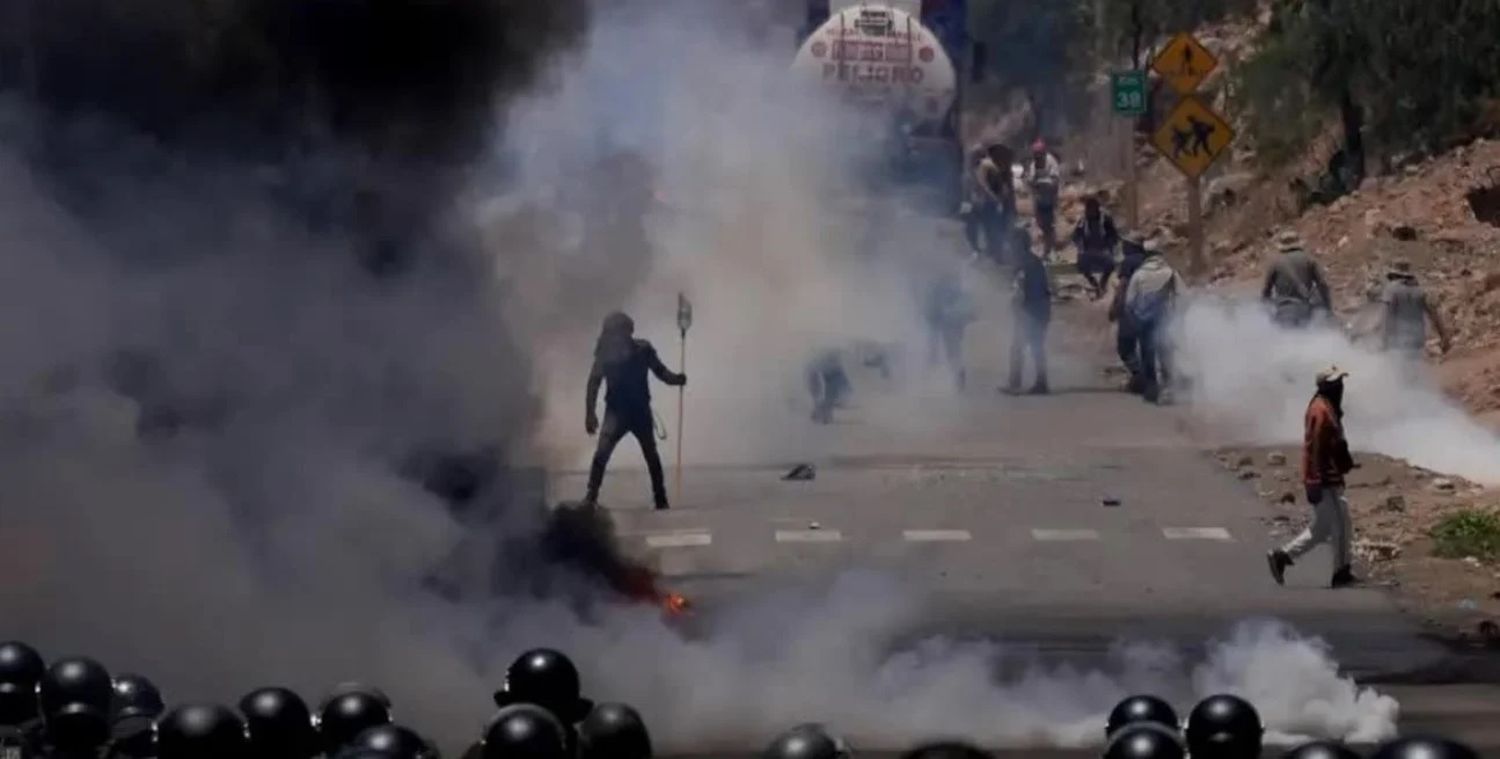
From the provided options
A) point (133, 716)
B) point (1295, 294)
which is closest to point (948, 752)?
point (133, 716)

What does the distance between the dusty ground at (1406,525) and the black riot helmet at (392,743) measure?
27.1 ft

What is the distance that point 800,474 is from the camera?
23812mm

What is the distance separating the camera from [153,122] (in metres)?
14.2

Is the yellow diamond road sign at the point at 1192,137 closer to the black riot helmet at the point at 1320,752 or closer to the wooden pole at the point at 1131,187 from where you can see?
the wooden pole at the point at 1131,187

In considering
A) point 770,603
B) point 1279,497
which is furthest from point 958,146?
point 770,603

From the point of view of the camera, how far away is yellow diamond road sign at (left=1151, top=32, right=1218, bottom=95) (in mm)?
28562

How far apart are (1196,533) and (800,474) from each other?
4001mm

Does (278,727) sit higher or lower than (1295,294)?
lower

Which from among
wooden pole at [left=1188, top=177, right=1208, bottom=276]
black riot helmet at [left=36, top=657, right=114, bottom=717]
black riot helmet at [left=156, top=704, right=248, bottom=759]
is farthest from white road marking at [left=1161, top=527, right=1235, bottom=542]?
black riot helmet at [left=156, top=704, right=248, bottom=759]

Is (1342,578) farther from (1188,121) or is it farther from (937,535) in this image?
(1188,121)

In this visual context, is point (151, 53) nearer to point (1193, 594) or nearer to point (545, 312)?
point (545, 312)

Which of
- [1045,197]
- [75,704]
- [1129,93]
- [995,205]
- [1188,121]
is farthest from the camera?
[1045,197]

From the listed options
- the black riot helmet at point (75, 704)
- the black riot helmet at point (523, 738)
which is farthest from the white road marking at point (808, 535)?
the black riot helmet at point (523, 738)

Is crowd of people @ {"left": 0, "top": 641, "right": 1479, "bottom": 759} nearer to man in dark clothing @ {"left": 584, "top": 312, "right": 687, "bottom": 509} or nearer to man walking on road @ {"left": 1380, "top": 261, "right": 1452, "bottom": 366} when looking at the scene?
man in dark clothing @ {"left": 584, "top": 312, "right": 687, "bottom": 509}
